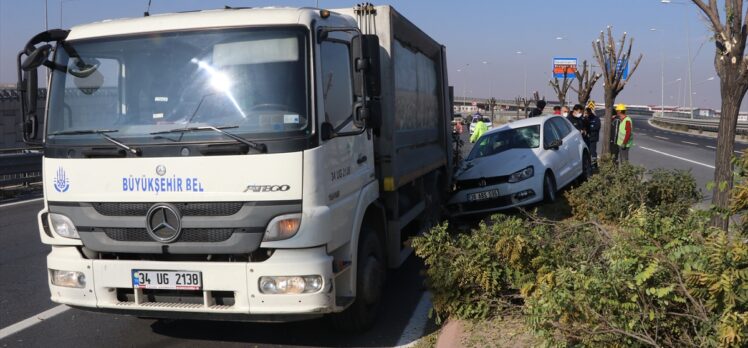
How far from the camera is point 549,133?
468 inches

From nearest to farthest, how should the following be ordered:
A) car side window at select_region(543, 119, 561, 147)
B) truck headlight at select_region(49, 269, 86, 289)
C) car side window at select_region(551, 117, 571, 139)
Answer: truck headlight at select_region(49, 269, 86, 289) → car side window at select_region(543, 119, 561, 147) → car side window at select_region(551, 117, 571, 139)

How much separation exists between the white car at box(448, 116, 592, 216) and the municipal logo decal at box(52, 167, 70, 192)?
6762 millimetres

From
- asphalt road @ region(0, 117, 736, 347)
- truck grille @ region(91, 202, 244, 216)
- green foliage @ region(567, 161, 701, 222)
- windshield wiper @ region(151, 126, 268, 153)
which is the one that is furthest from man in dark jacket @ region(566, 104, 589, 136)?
truck grille @ region(91, 202, 244, 216)

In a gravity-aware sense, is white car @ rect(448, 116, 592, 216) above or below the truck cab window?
below

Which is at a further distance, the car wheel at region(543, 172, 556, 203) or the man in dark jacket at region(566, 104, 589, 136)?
the man in dark jacket at region(566, 104, 589, 136)

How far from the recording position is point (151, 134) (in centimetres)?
455

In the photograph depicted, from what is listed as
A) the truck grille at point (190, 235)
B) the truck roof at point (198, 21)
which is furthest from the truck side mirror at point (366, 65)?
the truck grille at point (190, 235)

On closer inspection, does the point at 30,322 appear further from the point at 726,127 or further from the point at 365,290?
the point at 726,127

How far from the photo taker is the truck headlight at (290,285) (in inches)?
172

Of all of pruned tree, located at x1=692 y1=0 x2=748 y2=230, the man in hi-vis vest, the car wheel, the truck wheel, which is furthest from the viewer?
the man in hi-vis vest

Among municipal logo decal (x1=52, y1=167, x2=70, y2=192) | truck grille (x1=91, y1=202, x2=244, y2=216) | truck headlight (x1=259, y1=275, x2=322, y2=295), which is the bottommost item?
truck headlight (x1=259, y1=275, x2=322, y2=295)

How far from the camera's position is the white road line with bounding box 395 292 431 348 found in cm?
515

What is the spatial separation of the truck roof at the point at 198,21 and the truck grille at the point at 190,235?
1.46 m

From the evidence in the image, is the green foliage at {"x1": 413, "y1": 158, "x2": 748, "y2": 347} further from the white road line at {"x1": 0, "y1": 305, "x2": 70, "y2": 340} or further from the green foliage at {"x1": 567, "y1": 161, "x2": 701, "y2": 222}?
the green foliage at {"x1": 567, "y1": 161, "x2": 701, "y2": 222}
